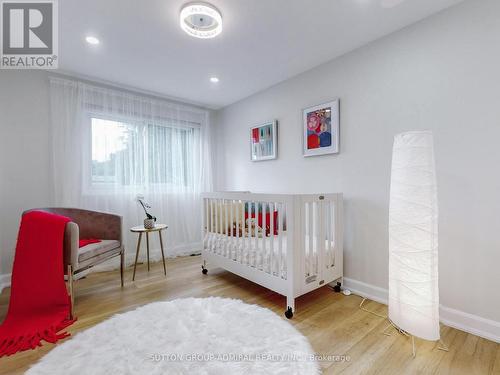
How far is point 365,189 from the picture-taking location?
2111 mm

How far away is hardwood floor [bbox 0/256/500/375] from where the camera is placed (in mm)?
1274

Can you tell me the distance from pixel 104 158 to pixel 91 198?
50 centimetres

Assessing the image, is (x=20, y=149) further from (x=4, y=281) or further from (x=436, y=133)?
(x=436, y=133)

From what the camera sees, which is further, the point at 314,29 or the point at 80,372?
the point at 314,29

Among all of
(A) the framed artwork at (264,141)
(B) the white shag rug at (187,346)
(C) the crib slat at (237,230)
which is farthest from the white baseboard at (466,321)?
(A) the framed artwork at (264,141)

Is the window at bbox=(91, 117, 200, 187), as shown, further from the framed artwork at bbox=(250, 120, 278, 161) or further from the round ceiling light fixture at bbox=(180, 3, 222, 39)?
→ the round ceiling light fixture at bbox=(180, 3, 222, 39)

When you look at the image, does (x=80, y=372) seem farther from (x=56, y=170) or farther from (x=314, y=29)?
(x=314, y=29)

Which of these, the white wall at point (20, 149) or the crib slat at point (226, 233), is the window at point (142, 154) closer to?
the white wall at point (20, 149)

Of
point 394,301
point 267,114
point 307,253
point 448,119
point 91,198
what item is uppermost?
point 267,114

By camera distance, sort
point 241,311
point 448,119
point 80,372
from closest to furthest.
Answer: point 80,372, point 448,119, point 241,311

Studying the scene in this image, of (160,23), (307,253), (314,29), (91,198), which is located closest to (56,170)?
(91,198)

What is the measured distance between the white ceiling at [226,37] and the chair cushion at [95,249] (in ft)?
5.86

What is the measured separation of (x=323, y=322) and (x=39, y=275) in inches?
83.8

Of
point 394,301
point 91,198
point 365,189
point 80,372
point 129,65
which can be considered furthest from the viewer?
point 91,198
